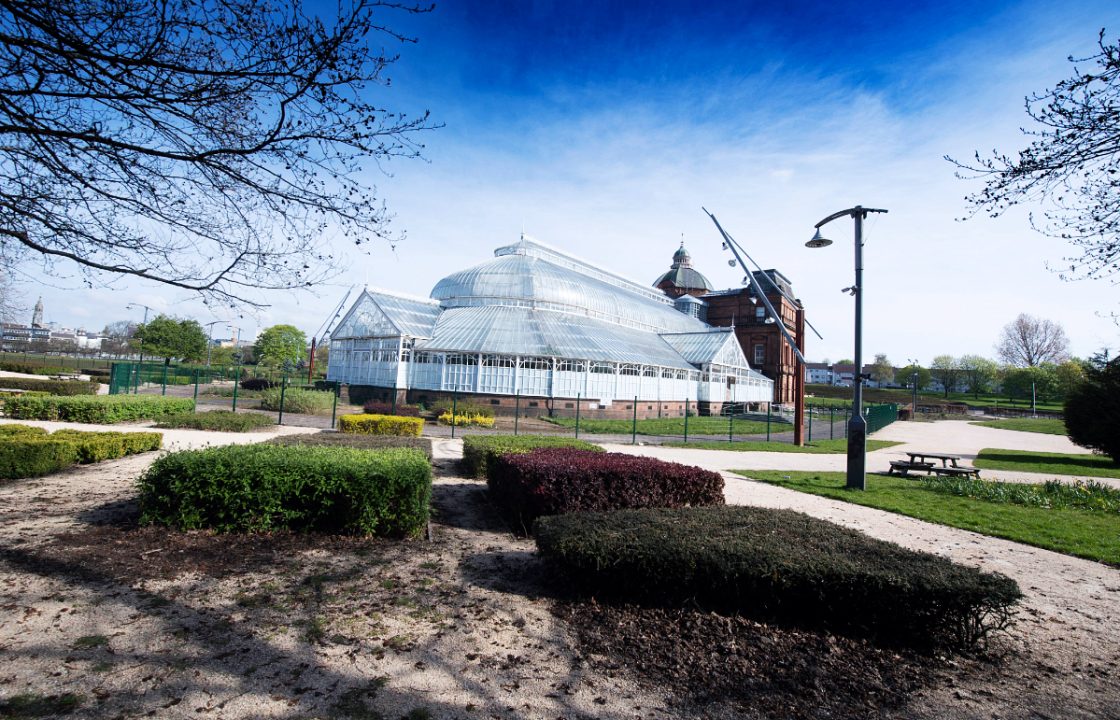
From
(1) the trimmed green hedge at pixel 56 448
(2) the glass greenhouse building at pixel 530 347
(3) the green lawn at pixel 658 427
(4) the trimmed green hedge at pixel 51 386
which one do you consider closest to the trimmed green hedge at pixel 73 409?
(1) the trimmed green hedge at pixel 56 448

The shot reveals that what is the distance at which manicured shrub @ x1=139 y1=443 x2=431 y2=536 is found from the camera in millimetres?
6203

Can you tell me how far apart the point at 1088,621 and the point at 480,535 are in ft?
20.6

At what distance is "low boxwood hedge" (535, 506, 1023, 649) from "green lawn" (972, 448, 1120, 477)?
15.7 meters

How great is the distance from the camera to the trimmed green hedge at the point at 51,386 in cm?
2480

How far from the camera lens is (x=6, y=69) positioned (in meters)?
4.67

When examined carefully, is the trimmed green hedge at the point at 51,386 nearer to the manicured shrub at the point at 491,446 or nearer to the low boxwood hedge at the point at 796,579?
the manicured shrub at the point at 491,446

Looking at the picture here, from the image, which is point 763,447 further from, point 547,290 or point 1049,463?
point 547,290

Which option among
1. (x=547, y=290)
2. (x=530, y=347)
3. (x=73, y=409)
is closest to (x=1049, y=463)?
(x=530, y=347)

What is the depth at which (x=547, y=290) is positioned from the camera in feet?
132

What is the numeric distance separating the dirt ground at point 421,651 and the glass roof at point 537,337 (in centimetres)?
2488

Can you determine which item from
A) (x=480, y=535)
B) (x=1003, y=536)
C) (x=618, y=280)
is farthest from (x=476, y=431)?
(x=618, y=280)

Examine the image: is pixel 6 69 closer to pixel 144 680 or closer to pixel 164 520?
pixel 164 520

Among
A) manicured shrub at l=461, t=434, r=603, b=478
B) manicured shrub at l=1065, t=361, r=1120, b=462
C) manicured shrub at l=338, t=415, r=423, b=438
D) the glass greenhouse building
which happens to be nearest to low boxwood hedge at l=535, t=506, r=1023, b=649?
manicured shrub at l=461, t=434, r=603, b=478

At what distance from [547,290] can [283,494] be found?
34.5 metres
